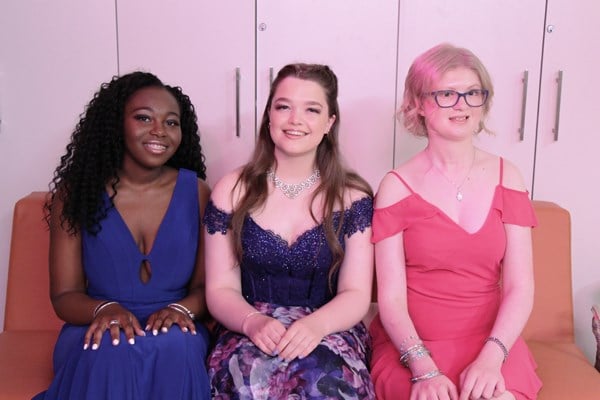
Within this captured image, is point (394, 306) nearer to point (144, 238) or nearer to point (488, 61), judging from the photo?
point (144, 238)

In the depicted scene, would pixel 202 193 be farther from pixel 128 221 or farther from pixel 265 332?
pixel 265 332

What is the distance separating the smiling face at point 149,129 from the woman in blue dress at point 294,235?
221mm

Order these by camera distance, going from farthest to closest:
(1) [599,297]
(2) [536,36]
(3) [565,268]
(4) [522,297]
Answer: (1) [599,297] → (2) [536,36] → (3) [565,268] → (4) [522,297]

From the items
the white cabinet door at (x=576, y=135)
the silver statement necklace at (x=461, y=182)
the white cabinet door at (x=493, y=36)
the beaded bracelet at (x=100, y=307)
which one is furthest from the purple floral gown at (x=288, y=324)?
the white cabinet door at (x=576, y=135)

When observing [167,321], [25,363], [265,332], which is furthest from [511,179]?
[25,363]

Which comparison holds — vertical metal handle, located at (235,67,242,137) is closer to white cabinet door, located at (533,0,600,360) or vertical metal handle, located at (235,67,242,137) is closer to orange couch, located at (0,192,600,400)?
orange couch, located at (0,192,600,400)

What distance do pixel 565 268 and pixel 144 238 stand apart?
4.75 feet

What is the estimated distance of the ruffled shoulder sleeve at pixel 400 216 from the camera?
1.82m

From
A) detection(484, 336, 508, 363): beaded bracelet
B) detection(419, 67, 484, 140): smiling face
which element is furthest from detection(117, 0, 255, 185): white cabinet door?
detection(484, 336, 508, 363): beaded bracelet

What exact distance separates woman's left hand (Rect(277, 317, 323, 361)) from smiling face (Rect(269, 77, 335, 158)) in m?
0.52

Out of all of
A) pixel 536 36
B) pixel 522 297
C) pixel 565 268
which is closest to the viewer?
pixel 522 297

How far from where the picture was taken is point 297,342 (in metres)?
1.62

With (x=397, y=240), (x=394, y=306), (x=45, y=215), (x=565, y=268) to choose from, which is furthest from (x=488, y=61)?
(x=45, y=215)

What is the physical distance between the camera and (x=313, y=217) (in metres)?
1.87
